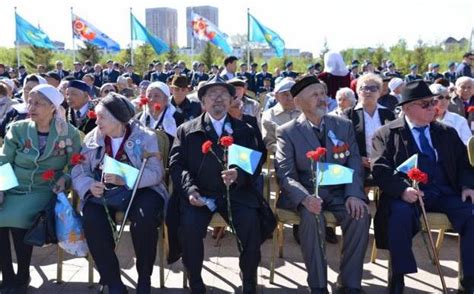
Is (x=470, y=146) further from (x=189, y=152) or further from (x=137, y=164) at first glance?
(x=137, y=164)

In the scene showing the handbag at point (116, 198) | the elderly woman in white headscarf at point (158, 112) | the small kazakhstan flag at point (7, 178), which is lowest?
the handbag at point (116, 198)

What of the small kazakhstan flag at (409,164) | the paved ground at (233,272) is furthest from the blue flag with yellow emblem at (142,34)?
the small kazakhstan flag at (409,164)

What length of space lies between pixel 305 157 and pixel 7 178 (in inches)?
90.0

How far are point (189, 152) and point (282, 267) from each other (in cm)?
129

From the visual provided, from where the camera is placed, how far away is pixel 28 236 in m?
3.42

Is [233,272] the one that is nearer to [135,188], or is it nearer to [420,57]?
[135,188]

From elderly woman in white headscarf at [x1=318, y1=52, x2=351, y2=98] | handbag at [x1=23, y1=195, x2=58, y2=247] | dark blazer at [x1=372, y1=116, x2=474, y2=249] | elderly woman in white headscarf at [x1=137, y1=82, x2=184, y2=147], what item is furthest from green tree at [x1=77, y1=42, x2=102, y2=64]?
dark blazer at [x1=372, y1=116, x2=474, y2=249]

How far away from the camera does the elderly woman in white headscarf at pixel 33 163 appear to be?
3.57 m

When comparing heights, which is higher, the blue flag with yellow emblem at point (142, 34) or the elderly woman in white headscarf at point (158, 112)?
the blue flag with yellow emblem at point (142, 34)

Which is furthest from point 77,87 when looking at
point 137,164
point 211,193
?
point 211,193

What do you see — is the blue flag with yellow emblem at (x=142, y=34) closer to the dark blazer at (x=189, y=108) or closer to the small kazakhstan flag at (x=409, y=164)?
the dark blazer at (x=189, y=108)

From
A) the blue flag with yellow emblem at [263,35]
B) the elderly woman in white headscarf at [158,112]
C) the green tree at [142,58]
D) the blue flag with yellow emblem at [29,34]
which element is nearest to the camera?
the elderly woman in white headscarf at [158,112]

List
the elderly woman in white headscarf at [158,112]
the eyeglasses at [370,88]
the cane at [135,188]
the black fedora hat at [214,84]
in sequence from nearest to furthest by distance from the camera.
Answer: the cane at [135,188] < the black fedora hat at [214,84] < the eyeglasses at [370,88] < the elderly woman in white headscarf at [158,112]

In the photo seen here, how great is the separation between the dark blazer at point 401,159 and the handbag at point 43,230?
244 cm
